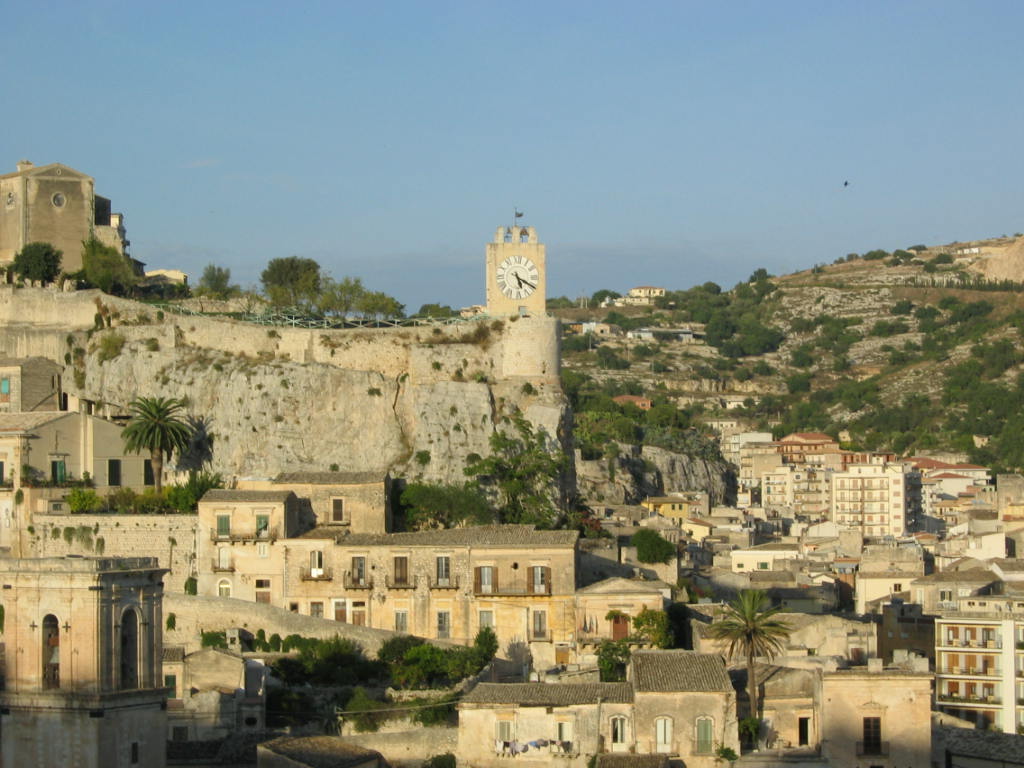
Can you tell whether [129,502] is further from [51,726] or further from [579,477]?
[579,477]

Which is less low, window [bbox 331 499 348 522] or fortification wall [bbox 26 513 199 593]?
window [bbox 331 499 348 522]

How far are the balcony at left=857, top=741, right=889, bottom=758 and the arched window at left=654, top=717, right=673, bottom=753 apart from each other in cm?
458

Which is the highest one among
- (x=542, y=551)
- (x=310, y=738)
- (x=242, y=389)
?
(x=242, y=389)

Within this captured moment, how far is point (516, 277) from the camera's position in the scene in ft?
230

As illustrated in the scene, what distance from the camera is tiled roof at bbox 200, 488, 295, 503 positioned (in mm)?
61031

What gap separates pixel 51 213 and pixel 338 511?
78.3 feet

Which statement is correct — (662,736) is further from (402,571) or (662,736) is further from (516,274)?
(516,274)

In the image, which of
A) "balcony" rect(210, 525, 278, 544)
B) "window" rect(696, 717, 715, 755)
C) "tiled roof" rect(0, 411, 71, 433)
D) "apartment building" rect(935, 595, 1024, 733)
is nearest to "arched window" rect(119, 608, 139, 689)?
"window" rect(696, 717, 715, 755)

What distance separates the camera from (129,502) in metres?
64.1

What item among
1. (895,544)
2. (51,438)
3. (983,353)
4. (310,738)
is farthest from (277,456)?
(983,353)

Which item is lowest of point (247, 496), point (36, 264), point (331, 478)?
point (247, 496)

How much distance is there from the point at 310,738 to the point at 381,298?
108 feet

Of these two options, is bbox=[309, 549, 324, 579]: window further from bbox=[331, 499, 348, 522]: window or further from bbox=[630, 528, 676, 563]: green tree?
bbox=[630, 528, 676, 563]: green tree

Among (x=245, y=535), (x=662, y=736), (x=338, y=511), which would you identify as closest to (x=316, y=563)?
(x=245, y=535)
